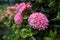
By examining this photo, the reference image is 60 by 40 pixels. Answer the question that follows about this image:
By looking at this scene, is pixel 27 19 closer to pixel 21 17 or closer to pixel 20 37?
pixel 21 17

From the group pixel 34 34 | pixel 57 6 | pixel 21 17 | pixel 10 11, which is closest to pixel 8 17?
pixel 10 11

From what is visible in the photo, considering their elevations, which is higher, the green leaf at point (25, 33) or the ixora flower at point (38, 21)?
the ixora flower at point (38, 21)

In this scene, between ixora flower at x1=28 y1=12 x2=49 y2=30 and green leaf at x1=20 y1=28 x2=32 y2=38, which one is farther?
green leaf at x1=20 y1=28 x2=32 y2=38

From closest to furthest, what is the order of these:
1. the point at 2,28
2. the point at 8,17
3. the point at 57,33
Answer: the point at 57,33 < the point at 8,17 < the point at 2,28

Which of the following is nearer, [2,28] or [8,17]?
[8,17]

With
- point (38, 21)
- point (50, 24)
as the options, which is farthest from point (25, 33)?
point (50, 24)

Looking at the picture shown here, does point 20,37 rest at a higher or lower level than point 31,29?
lower

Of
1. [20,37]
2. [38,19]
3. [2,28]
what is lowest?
[2,28]

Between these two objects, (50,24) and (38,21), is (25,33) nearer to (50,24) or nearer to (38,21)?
(38,21)

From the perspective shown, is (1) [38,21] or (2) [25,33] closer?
(1) [38,21]

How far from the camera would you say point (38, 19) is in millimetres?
2225

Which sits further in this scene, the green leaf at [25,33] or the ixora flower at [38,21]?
the green leaf at [25,33]

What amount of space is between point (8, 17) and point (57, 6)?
36.2 inches

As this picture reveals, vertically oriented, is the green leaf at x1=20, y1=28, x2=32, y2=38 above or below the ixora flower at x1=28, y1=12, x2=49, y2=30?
below
